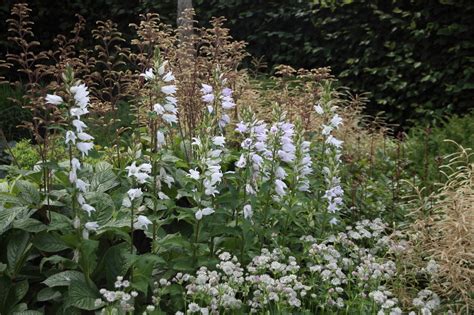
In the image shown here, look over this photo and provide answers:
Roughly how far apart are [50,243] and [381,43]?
6.78 m

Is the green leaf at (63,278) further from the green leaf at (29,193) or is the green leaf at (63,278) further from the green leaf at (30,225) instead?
the green leaf at (29,193)

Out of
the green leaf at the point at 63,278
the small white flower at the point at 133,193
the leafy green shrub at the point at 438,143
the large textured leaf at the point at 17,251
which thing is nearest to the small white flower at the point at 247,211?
the small white flower at the point at 133,193

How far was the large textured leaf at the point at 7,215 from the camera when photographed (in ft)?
11.6

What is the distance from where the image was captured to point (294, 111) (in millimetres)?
6016

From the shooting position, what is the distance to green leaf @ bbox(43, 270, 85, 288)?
342 centimetres

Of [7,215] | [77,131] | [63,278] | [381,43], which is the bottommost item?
[63,278]

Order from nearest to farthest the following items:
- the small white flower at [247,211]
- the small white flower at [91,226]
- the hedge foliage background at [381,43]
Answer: the small white flower at [91,226] < the small white flower at [247,211] < the hedge foliage background at [381,43]

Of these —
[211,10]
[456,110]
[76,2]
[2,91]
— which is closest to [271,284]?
[456,110]

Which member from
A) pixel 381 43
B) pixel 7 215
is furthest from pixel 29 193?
pixel 381 43

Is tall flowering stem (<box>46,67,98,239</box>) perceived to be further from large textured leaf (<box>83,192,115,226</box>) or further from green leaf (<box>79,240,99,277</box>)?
large textured leaf (<box>83,192,115,226</box>)

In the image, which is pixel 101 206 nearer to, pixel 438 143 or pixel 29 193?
pixel 29 193

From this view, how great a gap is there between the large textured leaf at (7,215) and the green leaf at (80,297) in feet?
1.57

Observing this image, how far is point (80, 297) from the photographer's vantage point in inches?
133

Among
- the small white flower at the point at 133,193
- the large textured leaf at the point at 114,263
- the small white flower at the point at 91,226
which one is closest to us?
the small white flower at the point at 133,193
